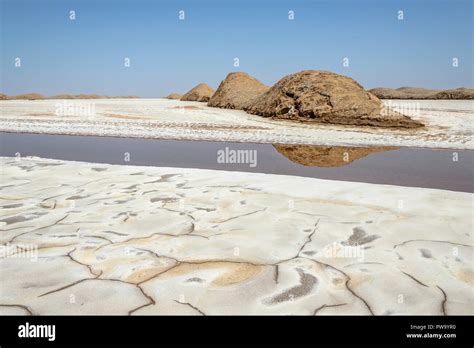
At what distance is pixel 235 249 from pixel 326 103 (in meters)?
8.58

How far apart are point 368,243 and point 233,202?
1.17 metres

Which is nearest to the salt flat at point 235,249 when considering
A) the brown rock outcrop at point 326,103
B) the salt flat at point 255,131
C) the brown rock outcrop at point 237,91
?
the salt flat at point 255,131

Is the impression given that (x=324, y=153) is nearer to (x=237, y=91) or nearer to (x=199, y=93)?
(x=237, y=91)

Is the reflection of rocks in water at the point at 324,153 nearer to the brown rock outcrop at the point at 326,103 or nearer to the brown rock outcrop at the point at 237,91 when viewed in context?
the brown rock outcrop at the point at 326,103

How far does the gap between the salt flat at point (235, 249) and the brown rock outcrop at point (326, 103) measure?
6.01m

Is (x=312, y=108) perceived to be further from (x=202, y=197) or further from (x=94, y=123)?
(x=202, y=197)

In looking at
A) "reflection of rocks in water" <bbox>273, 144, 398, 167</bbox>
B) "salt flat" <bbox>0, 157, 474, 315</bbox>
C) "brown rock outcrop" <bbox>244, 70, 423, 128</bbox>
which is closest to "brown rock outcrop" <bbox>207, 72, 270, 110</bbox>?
"brown rock outcrop" <bbox>244, 70, 423, 128</bbox>

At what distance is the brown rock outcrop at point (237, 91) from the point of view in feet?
50.3

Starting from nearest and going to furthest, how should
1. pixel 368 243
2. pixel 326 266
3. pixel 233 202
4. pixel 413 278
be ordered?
pixel 413 278 < pixel 326 266 < pixel 368 243 < pixel 233 202

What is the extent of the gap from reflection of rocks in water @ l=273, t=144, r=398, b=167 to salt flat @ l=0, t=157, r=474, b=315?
1457 millimetres

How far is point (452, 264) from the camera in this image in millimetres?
Result: 2057

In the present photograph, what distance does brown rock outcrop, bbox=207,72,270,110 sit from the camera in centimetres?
1534

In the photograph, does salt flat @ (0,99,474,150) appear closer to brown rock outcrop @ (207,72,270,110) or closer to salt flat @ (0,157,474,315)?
salt flat @ (0,157,474,315)
